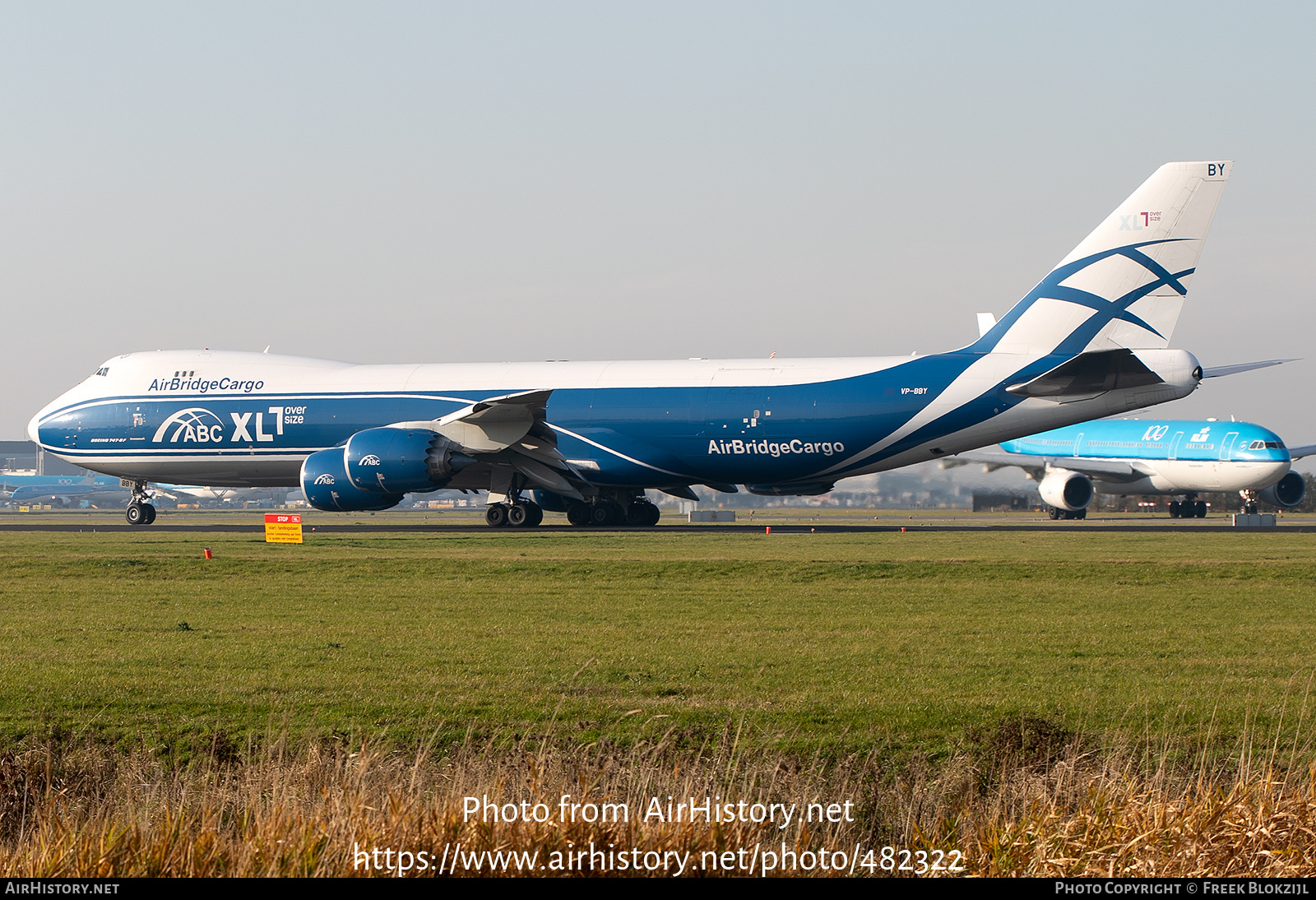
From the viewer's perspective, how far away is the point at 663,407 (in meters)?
35.8

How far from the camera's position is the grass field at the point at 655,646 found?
388 inches

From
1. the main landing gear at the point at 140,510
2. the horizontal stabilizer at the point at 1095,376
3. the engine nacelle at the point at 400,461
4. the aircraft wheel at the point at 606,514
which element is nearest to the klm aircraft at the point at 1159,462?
the horizontal stabilizer at the point at 1095,376

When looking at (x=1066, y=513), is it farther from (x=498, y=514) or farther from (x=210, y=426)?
(x=210, y=426)

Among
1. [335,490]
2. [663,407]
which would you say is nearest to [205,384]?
[335,490]

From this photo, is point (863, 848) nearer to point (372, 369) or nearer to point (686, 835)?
point (686, 835)

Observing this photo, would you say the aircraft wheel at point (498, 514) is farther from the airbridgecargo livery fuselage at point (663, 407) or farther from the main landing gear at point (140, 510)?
the main landing gear at point (140, 510)

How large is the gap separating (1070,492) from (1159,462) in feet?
12.3

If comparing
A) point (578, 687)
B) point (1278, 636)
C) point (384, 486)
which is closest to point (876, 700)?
Answer: point (578, 687)

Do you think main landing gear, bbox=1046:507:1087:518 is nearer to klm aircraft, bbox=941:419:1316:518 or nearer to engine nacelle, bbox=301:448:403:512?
klm aircraft, bbox=941:419:1316:518

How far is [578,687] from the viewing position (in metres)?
10.8

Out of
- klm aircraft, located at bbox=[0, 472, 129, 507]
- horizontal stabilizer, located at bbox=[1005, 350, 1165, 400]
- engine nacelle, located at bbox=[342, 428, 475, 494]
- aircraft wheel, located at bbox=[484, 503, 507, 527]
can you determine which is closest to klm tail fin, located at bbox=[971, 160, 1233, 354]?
horizontal stabilizer, located at bbox=[1005, 350, 1165, 400]

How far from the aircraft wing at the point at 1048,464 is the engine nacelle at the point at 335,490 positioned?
25.3m

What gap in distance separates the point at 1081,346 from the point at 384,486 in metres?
19.1

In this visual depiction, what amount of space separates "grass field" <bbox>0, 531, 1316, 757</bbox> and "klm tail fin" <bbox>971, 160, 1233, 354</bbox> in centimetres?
1046
